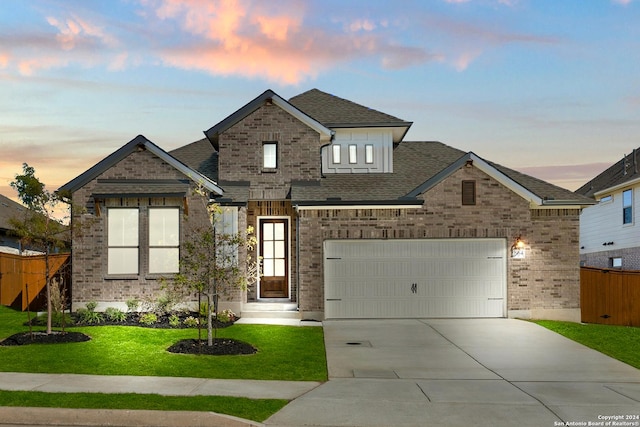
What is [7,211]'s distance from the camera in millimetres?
41906

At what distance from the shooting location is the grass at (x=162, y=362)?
9.86 m

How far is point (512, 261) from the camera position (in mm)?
20625

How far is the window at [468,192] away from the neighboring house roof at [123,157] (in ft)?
24.2

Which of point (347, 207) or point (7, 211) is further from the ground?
point (7, 211)

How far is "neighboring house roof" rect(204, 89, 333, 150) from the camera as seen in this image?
71.3ft

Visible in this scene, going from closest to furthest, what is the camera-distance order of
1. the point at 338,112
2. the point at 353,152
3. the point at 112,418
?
1. the point at 112,418
2. the point at 353,152
3. the point at 338,112

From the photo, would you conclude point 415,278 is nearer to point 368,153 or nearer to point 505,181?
point 505,181

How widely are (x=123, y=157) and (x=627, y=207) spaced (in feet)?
75.1

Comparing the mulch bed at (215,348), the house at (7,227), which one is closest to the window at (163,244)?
the mulch bed at (215,348)

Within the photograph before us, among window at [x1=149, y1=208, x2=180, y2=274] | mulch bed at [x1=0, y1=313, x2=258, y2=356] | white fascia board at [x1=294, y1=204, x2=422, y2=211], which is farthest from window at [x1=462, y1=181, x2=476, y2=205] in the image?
mulch bed at [x1=0, y1=313, x2=258, y2=356]

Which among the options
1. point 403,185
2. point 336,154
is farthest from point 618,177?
point 336,154

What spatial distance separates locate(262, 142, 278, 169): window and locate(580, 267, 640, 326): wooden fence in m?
10.7

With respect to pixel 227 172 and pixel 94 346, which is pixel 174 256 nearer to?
pixel 227 172

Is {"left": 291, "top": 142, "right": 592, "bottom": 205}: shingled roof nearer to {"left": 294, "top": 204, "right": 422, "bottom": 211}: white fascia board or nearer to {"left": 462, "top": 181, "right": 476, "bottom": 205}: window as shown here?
{"left": 294, "top": 204, "right": 422, "bottom": 211}: white fascia board
